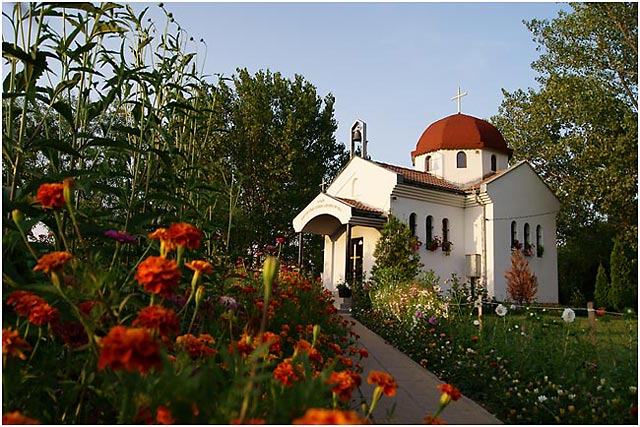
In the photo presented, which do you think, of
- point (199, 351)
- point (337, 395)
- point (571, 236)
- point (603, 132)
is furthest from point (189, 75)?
point (571, 236)

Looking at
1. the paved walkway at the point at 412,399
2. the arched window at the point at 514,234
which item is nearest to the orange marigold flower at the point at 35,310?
the paved walkway at the point at 412,399

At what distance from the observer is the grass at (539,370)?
158 inches

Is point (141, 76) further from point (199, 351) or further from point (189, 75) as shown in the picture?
point (199, 351)

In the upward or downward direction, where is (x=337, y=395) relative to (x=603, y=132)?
downward

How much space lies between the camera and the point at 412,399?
14.7ft

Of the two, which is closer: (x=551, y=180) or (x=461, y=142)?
(x=461, y=142)

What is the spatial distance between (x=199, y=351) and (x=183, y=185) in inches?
72.6

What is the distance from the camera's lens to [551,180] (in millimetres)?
20000

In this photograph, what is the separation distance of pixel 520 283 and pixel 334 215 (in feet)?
18.1

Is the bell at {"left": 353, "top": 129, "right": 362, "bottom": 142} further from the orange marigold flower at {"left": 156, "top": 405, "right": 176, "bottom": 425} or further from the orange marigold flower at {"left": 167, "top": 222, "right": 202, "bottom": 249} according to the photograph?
the orange marigold flower at {"left": 156, "top": 405, "right": 176, "bottom": 425}

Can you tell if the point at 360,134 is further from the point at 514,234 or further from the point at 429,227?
the point at 514,234

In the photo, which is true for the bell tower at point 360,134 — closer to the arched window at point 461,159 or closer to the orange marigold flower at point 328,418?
the arched window at point 461,159

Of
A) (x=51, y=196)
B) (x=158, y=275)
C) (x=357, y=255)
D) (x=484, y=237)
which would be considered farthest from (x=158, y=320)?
(x=484, y=237)

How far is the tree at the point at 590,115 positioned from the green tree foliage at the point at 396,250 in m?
6.23
